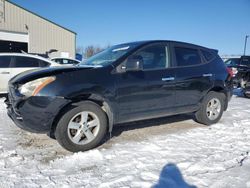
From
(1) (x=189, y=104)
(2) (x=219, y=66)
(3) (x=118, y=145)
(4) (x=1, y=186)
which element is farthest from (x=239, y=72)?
(4) (x=1, y=186)

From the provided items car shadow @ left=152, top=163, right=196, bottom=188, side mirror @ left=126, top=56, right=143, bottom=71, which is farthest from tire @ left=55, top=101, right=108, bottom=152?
car shadow @ left=152, top=163, right=196, bottom=188

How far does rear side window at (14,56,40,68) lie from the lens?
31.2 ft

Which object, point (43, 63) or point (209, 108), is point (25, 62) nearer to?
point (43, 63)

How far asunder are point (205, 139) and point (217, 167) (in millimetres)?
1329

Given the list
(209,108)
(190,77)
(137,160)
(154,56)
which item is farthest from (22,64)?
(137,160)

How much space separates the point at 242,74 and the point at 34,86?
11565 millimetres

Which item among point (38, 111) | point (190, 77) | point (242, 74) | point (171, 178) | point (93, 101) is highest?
point (242, 74)

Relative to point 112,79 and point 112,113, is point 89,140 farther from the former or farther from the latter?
point 112,79

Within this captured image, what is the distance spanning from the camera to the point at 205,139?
5.11 meters

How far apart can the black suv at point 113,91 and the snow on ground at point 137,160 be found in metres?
0.41

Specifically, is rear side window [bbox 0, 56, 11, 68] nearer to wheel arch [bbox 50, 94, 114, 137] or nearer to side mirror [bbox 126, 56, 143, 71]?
wheel arch [bbox 50, 94, 114, 137]

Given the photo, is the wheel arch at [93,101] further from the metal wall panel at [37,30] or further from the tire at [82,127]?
the metal wall panel at [37,30]

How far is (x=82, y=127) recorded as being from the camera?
4.28 m

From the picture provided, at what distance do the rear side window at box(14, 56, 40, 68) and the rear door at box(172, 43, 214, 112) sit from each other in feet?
19.7
